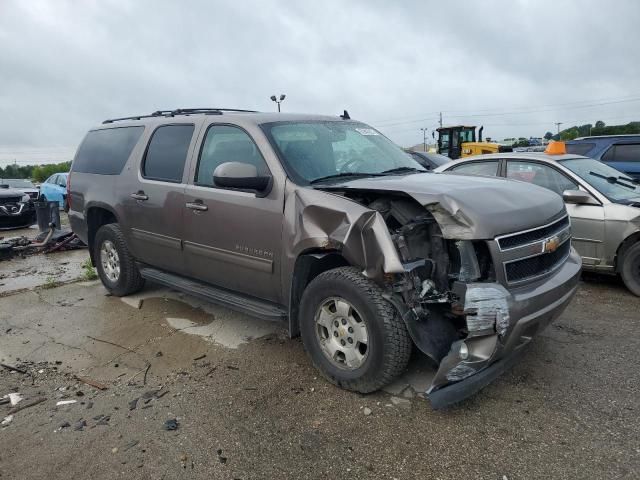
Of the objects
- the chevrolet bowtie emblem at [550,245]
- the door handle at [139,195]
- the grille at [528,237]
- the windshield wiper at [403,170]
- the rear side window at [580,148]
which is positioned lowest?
the chevrolet bowtie emblem at [550,245]


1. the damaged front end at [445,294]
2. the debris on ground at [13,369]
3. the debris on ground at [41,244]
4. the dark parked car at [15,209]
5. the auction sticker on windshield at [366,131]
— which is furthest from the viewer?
the dark parked car at [15,209]

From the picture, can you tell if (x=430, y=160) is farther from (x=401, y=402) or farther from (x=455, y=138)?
(x=455, y=138)

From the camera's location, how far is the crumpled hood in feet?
9.75

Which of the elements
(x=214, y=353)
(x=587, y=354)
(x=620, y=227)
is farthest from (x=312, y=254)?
(x=620, y=227)

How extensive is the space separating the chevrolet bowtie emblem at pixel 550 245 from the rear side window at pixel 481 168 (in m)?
3.12

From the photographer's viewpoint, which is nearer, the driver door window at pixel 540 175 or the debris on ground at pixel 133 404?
the debris on ground at pixel 133 404

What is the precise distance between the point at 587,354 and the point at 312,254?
90.8 inches

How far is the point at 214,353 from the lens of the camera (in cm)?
423

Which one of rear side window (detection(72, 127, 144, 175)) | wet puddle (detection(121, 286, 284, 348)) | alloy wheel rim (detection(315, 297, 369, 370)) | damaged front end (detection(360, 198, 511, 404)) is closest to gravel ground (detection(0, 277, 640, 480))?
wet puddle (detection(121, 286, 284, 348))

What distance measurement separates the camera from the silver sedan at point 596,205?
A: 533cm

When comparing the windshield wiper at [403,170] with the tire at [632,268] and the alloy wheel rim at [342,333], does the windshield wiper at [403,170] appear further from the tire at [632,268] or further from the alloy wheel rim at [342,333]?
the tire at [632,268]

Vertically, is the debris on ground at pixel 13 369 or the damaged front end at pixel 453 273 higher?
the damaged front end at pixel 453 273

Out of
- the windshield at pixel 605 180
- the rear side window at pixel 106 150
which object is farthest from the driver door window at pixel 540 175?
the rear side window at pixel 106 150

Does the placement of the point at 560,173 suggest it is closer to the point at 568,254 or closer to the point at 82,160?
the point at 568,254
